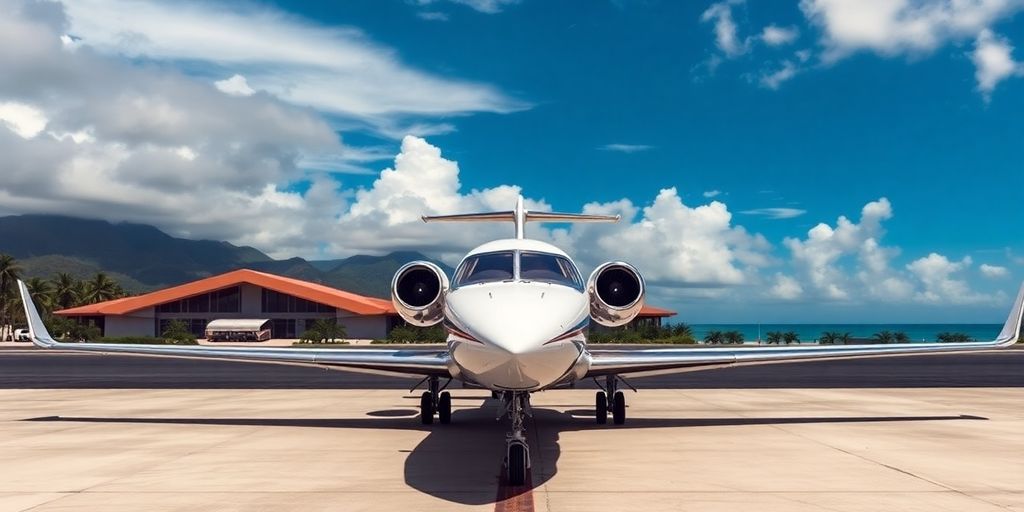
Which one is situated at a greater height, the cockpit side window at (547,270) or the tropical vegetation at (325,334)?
the cockpit side window at (547,270)

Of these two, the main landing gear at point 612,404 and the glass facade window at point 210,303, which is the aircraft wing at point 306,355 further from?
the glass facade window at point 210,303

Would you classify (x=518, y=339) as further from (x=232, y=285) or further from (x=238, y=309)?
(x=238, y=309)

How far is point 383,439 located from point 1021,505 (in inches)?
316

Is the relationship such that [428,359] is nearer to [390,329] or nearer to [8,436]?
[8,436]

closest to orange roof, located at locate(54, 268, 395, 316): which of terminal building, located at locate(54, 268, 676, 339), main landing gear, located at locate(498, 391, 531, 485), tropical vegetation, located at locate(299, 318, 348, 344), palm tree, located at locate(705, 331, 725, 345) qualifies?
terminal building, located at locate(54, 268, 676, 339)

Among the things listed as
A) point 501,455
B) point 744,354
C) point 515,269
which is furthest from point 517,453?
point 744,354

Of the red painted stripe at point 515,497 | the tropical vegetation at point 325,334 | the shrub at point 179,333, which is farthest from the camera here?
the tropical vegetation at point 325,334

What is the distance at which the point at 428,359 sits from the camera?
11234mm

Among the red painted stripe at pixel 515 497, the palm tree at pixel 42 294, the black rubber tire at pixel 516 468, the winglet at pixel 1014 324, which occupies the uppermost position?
the palm tree at pixel 42 294

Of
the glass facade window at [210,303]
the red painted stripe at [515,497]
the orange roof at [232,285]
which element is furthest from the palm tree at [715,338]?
the red painted stripe at [515,497]

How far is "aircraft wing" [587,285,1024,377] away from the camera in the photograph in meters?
11.2

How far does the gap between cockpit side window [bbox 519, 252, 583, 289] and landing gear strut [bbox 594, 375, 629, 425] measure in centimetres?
380

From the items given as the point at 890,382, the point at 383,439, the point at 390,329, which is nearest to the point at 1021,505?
the point at 383,439

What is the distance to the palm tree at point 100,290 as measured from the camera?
96688mm
